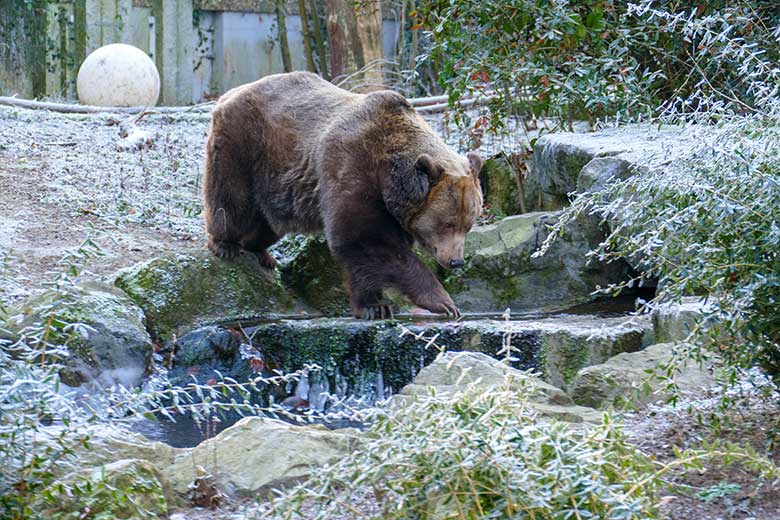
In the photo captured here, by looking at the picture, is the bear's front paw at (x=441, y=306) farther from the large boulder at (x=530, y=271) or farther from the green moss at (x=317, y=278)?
the green moss at (x=317, y=278)

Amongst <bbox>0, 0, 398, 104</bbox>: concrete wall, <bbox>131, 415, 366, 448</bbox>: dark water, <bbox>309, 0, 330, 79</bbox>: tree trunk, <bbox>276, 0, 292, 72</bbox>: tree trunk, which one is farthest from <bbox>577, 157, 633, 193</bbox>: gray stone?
<bbox>0, 0, 398, 104</bbox>: concrete wall

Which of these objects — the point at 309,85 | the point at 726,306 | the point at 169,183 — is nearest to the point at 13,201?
the point at 169,183

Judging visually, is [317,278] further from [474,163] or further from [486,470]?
[486,470]

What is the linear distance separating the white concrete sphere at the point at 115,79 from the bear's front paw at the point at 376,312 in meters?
7.94

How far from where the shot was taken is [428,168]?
267 inches

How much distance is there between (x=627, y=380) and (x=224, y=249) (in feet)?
12.9

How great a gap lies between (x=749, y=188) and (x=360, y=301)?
377cm

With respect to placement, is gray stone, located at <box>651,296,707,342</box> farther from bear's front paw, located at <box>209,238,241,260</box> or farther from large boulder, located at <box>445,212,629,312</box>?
bear's front paw, located at <box>209,238,241,260</box>

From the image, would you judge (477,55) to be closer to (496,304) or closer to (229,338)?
(496,304)

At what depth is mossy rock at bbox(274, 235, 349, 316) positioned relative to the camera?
821 centimetres

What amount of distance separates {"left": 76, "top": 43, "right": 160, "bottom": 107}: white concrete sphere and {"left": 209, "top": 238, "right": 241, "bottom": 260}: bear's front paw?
6620 mm

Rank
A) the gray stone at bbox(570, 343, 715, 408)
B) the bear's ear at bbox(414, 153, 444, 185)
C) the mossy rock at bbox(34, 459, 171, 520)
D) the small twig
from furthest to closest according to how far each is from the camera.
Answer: the small twig
the bear's ear at bbox(414, 153, 444, 185)
the gray stone at bbox(570, 343, 715, 408)
the mossy rock at bbox(34, 459, 171, 520)

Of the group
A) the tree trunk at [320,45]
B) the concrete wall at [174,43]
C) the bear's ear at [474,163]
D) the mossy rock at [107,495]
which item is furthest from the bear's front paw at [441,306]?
the concrete wall at [174,43]

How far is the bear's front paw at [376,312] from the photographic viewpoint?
7.11 m
